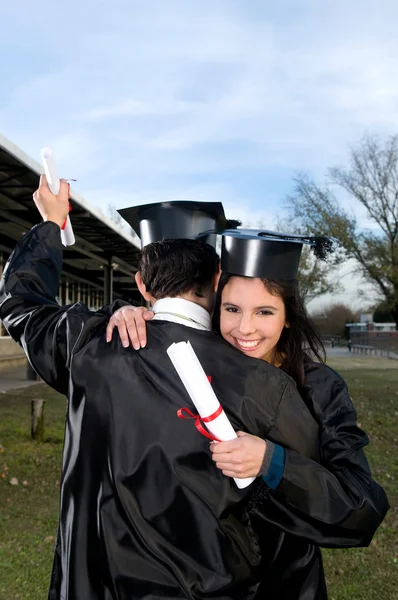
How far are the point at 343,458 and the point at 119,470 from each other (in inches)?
23.3

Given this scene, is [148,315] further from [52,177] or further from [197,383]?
[52,177]

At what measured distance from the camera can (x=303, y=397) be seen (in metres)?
1.94

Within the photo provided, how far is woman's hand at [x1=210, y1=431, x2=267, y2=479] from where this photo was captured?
159 cm

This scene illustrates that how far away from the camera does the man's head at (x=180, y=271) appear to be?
190 centimetres

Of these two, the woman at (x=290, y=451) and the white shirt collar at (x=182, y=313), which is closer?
the woman at (x=290, y=451)

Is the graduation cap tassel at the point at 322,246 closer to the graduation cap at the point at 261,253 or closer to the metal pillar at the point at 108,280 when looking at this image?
the graduation cap at the point at 261,253

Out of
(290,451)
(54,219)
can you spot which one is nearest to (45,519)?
(54,219)

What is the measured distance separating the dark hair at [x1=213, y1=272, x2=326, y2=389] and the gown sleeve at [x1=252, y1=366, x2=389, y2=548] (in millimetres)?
232

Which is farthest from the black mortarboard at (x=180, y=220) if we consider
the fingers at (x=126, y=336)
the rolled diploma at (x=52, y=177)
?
the fingers at (x=126, y=336)

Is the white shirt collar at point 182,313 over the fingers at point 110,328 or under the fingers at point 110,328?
over

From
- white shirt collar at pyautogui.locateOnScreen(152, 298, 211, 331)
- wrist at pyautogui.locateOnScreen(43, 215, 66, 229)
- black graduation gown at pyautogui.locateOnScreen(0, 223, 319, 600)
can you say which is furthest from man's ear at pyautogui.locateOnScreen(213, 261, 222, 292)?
wrist at pyautogui.locateOnScreen(43, 215, 66, 229)

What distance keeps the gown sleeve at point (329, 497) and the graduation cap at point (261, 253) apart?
50 cm

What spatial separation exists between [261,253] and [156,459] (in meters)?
0.70

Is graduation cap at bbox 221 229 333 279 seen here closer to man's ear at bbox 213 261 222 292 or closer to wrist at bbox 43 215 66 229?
man's ear at bbox 213 261 222 292
